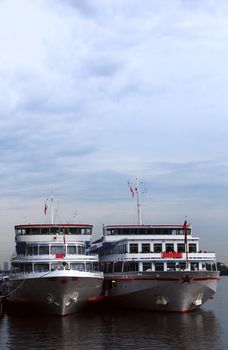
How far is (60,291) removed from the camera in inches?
1970

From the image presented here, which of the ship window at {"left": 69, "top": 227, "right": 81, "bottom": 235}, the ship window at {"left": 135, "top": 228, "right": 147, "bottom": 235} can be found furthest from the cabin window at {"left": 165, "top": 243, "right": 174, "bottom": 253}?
the ship window at {"left": 69, "top": 227, "right": 81, "bottom": 235}

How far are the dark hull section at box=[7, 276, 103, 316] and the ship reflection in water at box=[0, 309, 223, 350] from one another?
109 cm

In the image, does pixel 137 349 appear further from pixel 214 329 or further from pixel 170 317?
pixel 170 317

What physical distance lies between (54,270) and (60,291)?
2.35 metres

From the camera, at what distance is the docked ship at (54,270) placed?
50.8m

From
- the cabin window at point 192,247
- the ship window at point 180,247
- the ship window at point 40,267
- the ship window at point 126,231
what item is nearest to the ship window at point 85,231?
the ship window at point 126,231

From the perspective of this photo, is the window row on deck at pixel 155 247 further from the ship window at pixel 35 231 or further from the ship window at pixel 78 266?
the ship window at pixel 35 231

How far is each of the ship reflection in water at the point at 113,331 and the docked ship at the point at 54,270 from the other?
1.72 metres

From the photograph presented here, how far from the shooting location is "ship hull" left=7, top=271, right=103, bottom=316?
5016 cm

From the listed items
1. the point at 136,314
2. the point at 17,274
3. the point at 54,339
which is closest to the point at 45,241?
the point at 17,274

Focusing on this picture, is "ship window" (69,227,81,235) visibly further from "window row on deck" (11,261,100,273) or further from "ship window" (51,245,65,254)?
"window row on deck" (11,261,100,273)

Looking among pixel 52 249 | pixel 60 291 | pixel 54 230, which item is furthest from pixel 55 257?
pixel 60 291

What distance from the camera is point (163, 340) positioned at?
39812mm

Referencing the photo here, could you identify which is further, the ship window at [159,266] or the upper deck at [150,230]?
the upper deck at [150,230]
